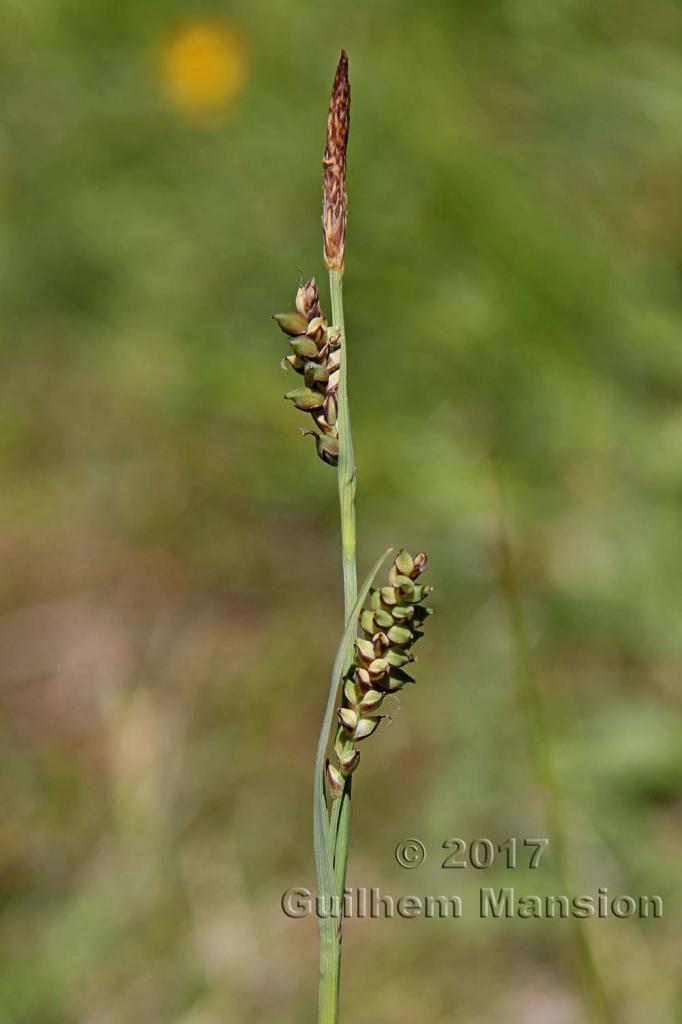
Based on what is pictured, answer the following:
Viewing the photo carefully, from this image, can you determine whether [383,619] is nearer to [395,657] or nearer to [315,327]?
[395,657]

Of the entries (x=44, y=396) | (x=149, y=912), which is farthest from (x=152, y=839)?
(x=44, y=396)

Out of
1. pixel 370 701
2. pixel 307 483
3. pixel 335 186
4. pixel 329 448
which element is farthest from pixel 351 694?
pixel 307 483

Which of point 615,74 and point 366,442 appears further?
point 615,74

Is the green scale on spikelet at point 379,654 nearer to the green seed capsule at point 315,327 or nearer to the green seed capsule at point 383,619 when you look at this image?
the green seed capsule at point 383,619

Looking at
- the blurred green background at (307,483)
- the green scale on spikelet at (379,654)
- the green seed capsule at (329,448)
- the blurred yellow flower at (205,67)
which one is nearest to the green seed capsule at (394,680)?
the green scale on spikelet at (379,654)

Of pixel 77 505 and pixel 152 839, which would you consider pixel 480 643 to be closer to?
pixel 152 839

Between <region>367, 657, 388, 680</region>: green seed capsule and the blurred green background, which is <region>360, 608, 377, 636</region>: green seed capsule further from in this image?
the blurred green background

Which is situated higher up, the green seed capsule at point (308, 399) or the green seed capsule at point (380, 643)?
the green seed capsule at point (308, 399)
